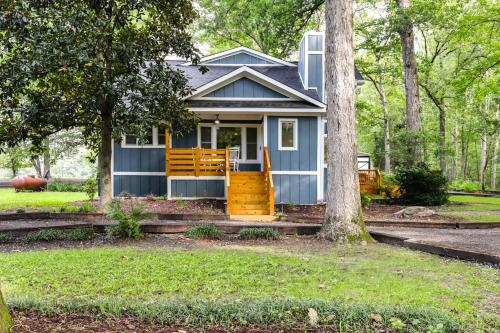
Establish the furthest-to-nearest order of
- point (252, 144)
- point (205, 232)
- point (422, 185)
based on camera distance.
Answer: point (252, 144), point (422, 185), point (205, 232)

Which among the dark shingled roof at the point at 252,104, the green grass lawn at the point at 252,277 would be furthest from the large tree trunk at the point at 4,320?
the dark shingled roof at the point at 252,104

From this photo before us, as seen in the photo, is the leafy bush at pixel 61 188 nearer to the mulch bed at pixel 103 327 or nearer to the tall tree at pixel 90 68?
the tall tree at pixel 90 68

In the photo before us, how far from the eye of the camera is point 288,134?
51.5ft

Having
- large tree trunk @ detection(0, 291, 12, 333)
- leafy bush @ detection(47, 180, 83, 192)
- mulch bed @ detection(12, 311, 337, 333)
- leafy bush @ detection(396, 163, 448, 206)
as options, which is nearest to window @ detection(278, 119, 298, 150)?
leafy bush @ detection(396, 163, 448, 206)

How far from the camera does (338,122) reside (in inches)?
348

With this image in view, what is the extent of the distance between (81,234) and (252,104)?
849 centimetres

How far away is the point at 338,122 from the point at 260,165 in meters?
8.46

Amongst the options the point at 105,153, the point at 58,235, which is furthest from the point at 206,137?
the point at 58,235

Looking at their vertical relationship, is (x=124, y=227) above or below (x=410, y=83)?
below

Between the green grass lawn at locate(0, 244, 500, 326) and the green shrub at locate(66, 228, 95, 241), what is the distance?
1.34 m

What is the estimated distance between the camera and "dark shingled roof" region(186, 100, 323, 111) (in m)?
15.2

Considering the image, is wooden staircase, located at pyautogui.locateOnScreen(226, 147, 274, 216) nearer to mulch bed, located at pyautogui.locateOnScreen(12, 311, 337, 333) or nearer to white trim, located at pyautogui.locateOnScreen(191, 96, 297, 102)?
white trim, located at pyautogui.locateOnScreen(191, 96, 297, 102)

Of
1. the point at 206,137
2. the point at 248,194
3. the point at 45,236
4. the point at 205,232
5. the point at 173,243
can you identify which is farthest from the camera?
the point at 206,137

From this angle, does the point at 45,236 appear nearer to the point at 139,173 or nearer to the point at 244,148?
the point at 139,173
